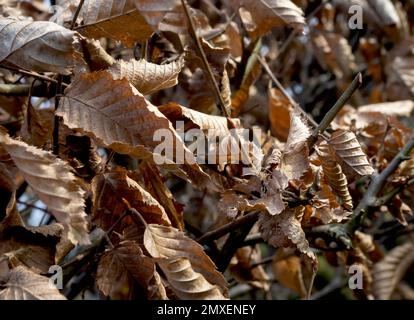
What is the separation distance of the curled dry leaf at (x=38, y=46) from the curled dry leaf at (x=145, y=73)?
0.08 meters

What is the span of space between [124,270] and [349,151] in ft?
1.10

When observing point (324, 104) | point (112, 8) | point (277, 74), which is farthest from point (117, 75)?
point (324, 104)

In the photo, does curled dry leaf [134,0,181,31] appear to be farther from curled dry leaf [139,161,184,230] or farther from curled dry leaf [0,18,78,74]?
curled dry leaf [139,161,184,230]

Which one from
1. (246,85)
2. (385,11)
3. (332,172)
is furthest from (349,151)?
(385,11)

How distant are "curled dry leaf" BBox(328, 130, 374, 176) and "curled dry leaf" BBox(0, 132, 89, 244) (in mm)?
354

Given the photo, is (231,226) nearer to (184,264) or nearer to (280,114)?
(184,264)

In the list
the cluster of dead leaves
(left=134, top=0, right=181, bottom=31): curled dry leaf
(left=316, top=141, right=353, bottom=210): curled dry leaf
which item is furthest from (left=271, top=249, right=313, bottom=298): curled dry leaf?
(left=134, top=0, right=181, bottom=31): curled dry leaf

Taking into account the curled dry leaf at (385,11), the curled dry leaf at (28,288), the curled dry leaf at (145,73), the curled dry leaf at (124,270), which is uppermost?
the curled dry leaf at (145,73)

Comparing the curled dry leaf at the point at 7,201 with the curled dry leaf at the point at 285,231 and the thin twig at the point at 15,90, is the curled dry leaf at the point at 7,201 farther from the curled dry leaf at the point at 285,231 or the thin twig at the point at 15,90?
the curled dry leaf at the point at 285,231

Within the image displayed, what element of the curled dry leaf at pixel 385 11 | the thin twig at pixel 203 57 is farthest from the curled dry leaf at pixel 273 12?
the curled dry leaf at pixel 385 11

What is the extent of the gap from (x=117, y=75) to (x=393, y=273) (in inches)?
48.5

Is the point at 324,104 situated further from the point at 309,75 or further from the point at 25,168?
the point at 25,168

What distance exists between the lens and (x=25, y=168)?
60 cm

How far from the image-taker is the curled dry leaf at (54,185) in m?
0.58
